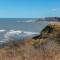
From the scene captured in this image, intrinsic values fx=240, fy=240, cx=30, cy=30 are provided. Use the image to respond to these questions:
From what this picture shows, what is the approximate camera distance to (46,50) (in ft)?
30.1

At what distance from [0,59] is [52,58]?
1.90m

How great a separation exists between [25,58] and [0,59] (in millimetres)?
938

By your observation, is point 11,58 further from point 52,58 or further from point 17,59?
point 52,58

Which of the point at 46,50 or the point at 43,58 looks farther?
the point at 46,50

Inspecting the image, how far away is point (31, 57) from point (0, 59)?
117 cm

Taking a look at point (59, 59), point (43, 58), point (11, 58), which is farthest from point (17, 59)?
point (59, 59)

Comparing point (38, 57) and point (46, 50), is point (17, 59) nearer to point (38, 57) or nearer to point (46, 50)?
point (38, 57)

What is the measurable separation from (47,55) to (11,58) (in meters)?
1.28

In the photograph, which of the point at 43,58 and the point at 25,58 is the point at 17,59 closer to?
the point at 25,58

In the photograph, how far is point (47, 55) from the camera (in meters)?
8.49

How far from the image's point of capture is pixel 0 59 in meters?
8.75

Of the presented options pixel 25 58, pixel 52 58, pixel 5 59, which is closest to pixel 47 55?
pixel 52 58

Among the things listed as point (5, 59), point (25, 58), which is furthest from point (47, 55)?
point (5, 59)

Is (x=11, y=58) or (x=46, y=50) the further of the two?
(x=46, y=50)
